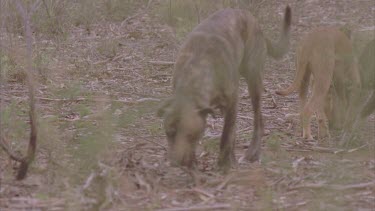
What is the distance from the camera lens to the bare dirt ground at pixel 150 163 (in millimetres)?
5543

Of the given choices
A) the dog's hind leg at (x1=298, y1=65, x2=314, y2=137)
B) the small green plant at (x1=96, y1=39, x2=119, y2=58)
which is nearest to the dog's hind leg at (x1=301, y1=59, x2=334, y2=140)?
the dog's hind leg at (x1=298, y1=65, x2=314, y2=137)

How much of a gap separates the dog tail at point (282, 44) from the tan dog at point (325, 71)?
418 millimetres

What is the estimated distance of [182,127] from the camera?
607cm

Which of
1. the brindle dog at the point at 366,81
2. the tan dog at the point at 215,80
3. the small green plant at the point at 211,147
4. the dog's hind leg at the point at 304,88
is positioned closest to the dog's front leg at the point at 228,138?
the tan dog at the point at 215,80

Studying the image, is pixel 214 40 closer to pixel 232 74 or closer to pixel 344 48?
pixel 232 74

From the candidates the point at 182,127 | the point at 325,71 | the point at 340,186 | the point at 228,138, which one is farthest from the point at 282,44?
the point at 340,186

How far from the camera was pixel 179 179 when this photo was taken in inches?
242

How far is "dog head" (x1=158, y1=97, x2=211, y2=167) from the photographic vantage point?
6.08 meters

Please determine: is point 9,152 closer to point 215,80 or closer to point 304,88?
point 215,80

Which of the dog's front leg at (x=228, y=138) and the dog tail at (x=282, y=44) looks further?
the dog tail at (x=282, y=44)

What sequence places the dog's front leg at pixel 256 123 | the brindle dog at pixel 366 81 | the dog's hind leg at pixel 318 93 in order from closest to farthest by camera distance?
the dog's front leg at pixel 256 123 < the brindle dog at pixel 366 81 < the dog's hind leg at pixel 318 93

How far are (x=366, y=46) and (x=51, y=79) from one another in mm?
4029

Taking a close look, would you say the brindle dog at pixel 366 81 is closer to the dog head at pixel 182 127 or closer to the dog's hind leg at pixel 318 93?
the dog's hind leg at pixel 318 93

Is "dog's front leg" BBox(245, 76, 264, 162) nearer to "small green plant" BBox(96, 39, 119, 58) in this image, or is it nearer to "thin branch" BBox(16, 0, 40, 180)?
"thin branch" BBox(16, 0, 40, 180)
